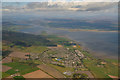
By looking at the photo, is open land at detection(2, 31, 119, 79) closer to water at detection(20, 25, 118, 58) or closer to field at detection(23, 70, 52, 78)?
field at detection(23, 70, 52, 78)

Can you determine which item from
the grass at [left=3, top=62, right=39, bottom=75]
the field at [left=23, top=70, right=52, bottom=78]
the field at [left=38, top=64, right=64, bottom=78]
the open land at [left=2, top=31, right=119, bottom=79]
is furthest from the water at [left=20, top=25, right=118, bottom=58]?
the grass at [left=3, top=62, right=39, bottom=75]

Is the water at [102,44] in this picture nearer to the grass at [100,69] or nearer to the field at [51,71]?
the grass at [100,69]

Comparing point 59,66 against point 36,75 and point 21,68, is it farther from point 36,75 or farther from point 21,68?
point 21,68

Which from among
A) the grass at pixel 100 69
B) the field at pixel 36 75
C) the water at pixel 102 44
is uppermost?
the water at pixel 102 44

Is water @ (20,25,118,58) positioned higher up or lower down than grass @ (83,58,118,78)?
higher up

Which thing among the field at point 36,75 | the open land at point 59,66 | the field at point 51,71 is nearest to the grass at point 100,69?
the open land at point 59,66

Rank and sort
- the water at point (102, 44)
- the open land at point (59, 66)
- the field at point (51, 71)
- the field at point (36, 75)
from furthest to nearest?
1. the water at point (102, 44)
2. the open land at point (59, 66)
3. the field at point (51, 71)
4. the field at point (36, 75)

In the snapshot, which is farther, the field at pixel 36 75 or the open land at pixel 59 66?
the open land at pixel 59 66

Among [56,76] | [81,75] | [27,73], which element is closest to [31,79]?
[27,73]

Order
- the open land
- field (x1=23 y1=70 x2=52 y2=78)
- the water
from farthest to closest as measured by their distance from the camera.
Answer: the water, the open land, field (x1=23 y1=70 x2=52 y2=78)

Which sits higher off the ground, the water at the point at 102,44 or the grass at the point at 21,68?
the water at the point at 102,44

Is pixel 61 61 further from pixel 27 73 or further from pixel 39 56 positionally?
pixel 27 73

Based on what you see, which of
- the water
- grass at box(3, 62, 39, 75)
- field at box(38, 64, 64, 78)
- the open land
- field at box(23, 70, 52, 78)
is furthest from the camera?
the water
